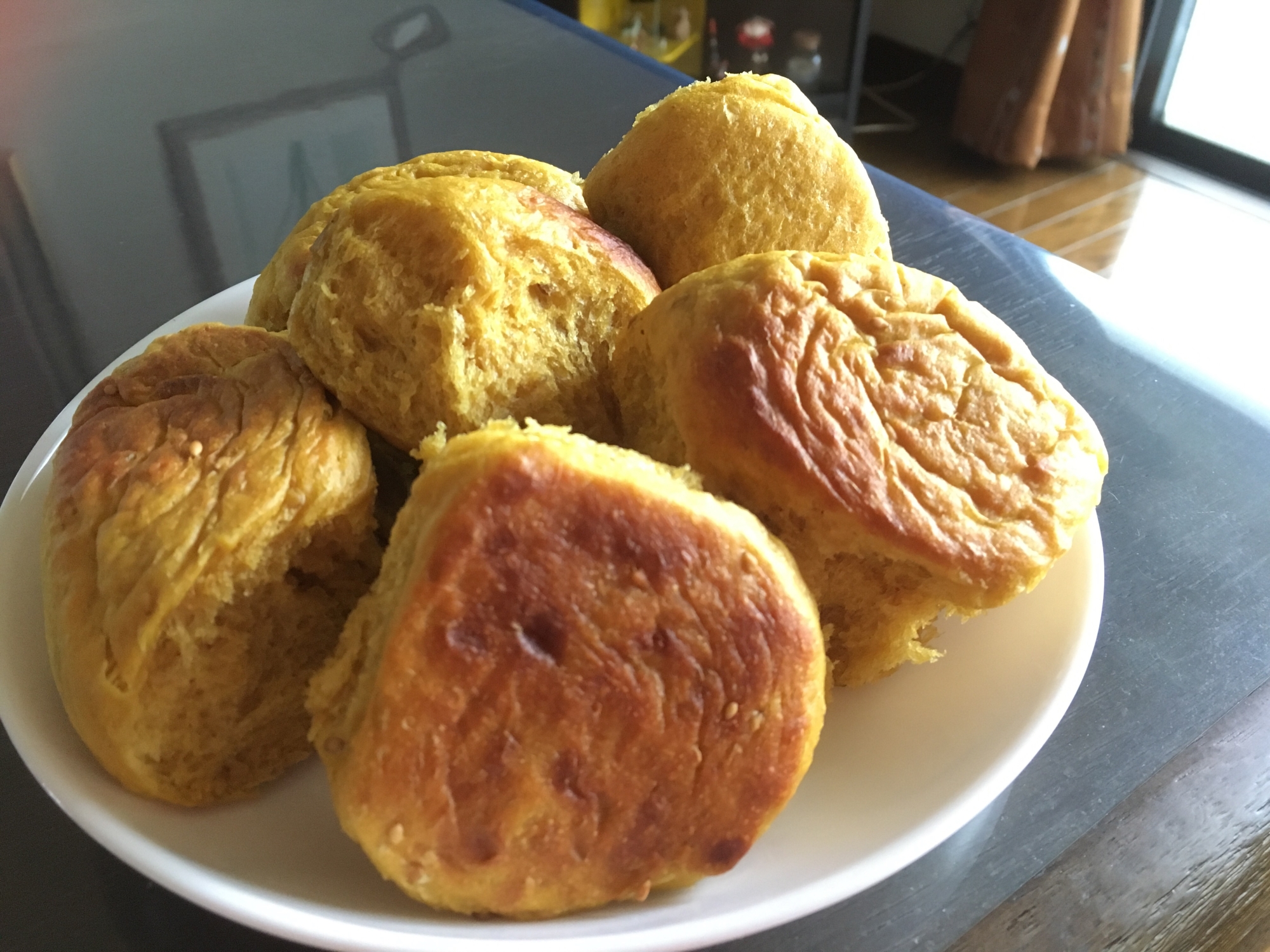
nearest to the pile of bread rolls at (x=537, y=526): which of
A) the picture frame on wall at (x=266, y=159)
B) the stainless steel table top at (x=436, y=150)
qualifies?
the stainless steel table top at (x=436, y=150)

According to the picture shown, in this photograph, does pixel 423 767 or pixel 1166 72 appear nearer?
→ pixel 423 767

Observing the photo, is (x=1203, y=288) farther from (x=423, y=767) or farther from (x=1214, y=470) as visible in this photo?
(x=423, y=767)

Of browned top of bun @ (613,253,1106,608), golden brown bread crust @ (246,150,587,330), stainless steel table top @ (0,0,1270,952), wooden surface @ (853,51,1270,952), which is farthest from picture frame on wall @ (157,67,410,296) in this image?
wooden surface @ (853,51,1270,952)

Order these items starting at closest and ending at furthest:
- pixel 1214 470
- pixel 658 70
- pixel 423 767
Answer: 1. pixel 423 767
2. pixel 1214 470
3. pixel 658 70

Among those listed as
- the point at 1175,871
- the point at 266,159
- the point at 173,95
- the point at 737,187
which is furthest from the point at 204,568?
the point at 173,95

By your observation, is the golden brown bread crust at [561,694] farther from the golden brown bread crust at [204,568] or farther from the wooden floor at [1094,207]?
the wooden floor at [1094,207]

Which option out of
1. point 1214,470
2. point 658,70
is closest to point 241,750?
point 1214,470

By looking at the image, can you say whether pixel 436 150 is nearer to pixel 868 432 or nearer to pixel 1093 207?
pixel 868 432
